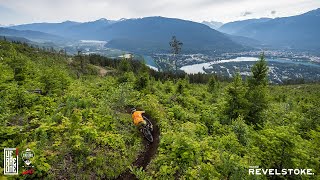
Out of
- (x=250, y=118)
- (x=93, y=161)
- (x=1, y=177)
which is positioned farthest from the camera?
(x=250, y=118)

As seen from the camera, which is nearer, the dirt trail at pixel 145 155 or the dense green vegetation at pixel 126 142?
the dense green vegetation at pixel 126 142

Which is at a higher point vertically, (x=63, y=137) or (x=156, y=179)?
(x=63, y=137)

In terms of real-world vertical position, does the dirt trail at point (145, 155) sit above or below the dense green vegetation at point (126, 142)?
below

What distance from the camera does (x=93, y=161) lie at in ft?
39.7

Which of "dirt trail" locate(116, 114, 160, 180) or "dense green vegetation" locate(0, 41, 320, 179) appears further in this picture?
"dirt trail" locate(116, 114, 160, 180)

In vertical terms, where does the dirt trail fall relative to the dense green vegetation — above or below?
below

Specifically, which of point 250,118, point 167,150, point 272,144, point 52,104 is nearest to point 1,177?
point 167,150

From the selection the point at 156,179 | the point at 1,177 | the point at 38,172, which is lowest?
the point at 156,179

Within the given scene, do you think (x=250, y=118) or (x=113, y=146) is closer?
(x=113, y=146)

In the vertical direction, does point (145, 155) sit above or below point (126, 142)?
below

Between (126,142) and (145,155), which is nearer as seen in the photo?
(145,155)

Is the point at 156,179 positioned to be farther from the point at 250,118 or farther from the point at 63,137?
the point at 250,118

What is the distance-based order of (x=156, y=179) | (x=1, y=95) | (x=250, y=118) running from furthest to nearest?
1. (x=250, y=118)
2. (x=1, y=95)
3. (x=156, y=179)

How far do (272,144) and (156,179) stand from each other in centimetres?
598
